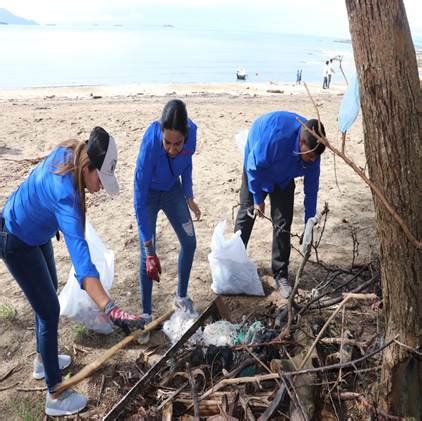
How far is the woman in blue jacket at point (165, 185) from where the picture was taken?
8.99ft

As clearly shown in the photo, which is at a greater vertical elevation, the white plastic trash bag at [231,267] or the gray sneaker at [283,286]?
the white plastic trash bag at [231,267]

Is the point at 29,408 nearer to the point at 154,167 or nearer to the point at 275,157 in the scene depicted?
the point at 154,167

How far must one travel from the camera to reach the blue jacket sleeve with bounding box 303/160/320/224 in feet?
11.7

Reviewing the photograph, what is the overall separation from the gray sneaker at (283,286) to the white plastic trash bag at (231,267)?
0.15 m

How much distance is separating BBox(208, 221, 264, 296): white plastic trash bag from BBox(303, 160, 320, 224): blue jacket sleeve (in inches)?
25.2

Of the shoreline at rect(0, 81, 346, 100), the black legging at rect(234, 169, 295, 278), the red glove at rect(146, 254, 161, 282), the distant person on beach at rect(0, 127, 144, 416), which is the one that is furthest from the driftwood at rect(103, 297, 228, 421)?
the shoreline at rect(0, 81, 346, 100)

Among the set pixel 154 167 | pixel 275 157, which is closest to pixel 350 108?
pixel 275 157

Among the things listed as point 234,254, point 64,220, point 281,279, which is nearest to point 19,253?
point 64,220

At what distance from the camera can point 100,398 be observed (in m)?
2.76

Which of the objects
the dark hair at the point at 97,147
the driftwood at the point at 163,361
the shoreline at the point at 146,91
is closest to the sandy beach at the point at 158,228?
the driftwood at the point at 163,361

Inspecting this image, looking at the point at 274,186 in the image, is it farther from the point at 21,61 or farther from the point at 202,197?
the point at 21,61

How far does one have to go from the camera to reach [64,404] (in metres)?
2.65

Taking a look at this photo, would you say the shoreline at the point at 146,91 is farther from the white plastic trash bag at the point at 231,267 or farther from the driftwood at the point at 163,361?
the driftwood at the point at 163,361

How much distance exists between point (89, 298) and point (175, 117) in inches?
55.4
